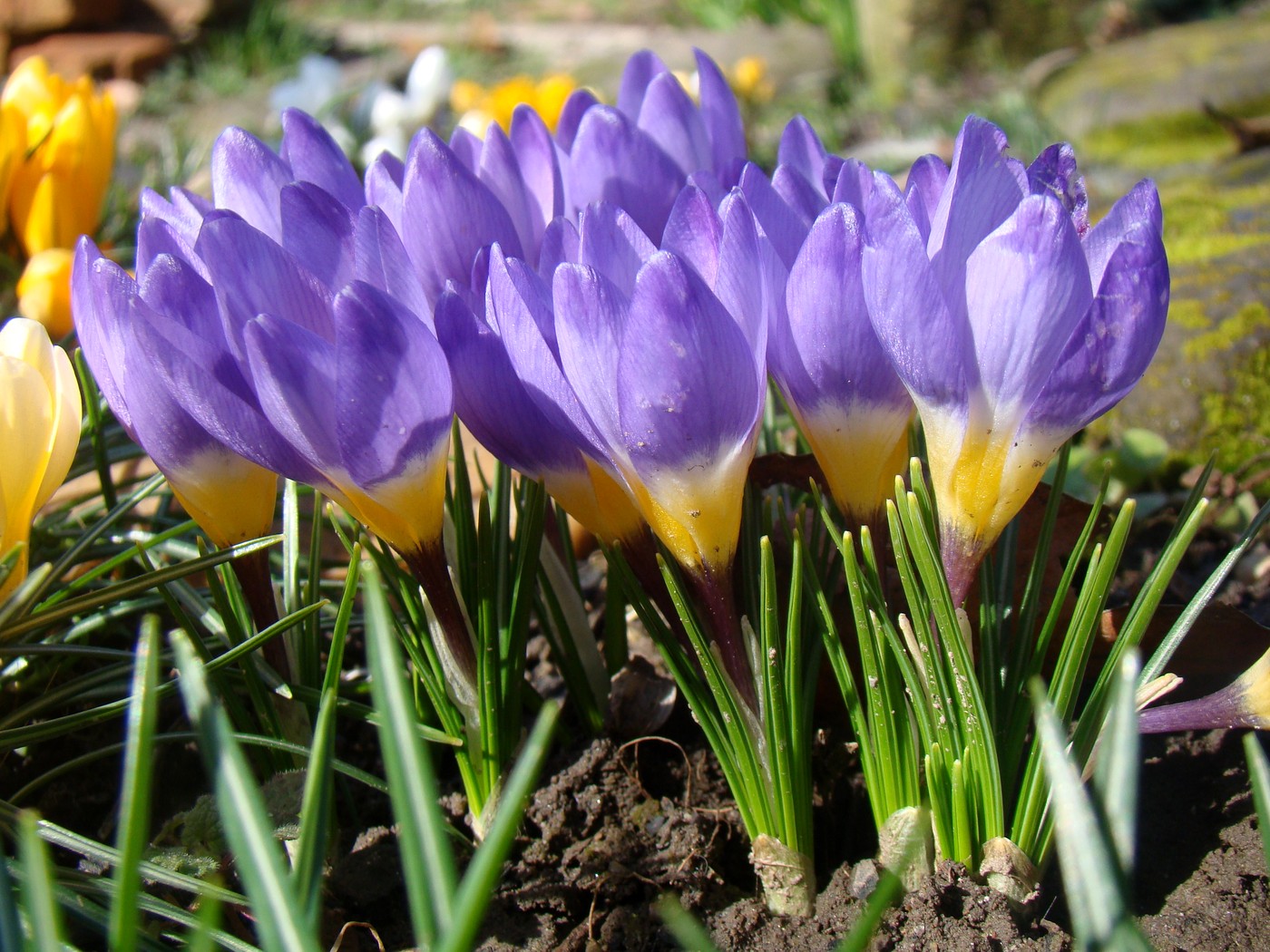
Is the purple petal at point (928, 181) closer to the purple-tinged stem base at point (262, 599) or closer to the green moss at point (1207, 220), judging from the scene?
the purple-tinged stem base at point (262, 599)

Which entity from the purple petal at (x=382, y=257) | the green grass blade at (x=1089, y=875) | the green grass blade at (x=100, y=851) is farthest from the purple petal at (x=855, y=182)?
the green grass blade at (x=100, y=851)

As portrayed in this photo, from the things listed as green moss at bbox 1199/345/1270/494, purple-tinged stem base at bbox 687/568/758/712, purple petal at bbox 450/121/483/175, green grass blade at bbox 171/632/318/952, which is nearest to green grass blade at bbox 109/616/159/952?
green grass blade at bbox 171/632/318/952

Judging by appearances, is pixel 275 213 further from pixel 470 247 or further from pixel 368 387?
pixel 368 387

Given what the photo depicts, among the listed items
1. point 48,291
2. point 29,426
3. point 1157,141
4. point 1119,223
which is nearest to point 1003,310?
point 1119,223

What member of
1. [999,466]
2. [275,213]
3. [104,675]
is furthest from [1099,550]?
[104,675]

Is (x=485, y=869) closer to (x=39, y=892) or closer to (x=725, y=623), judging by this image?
(x=39, y=892)

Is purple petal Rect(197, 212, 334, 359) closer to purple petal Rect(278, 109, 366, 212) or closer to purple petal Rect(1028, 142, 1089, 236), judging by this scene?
purple petal Rect(278, 109, 366, 212)
